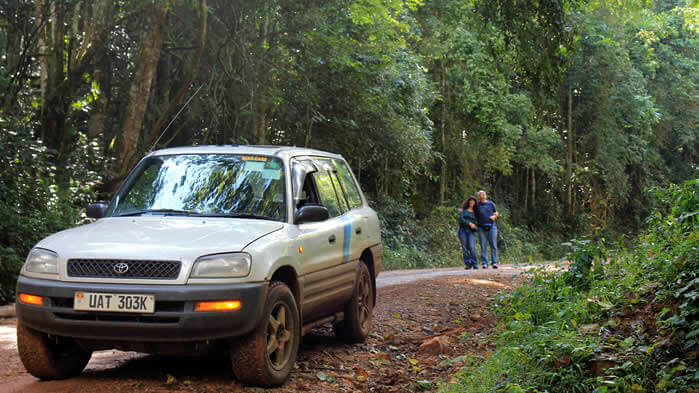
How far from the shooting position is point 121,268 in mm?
5074

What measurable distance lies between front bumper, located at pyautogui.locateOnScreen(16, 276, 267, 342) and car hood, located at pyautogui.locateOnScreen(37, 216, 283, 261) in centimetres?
23

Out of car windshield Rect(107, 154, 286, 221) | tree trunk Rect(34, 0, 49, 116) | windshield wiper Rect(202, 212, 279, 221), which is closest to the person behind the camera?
windshield wiper Rect(202, 212, 279, 221)

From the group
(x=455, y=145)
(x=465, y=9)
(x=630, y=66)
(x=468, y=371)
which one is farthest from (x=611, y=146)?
(x=468, y=371)

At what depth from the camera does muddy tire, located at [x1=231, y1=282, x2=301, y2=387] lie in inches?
207

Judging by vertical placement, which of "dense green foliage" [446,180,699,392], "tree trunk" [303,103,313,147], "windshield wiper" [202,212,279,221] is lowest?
"dense green foliage" [446,180,699,392]

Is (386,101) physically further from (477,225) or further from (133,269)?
(133,269)

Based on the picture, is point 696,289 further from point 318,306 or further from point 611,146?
point 611,146

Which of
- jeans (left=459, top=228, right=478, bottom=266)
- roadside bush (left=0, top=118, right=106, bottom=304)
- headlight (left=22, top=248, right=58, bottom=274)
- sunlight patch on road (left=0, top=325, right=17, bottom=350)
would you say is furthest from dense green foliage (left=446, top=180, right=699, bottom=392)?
jeans (left=459, top=228, right=478, bottom=266)

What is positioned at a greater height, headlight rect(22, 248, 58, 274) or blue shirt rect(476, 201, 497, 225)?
headlight rect(22, 248, 58, 274)

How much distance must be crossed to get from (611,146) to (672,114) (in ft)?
16.5

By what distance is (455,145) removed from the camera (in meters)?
31.6

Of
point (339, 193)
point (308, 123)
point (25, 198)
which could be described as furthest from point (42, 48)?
point (339, 193)

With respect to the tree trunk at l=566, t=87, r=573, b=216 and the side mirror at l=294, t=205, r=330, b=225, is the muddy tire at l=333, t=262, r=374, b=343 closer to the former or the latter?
the side mirror at l=294, t=205, r=330, b=225

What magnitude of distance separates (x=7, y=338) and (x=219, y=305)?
4009 millimetres
